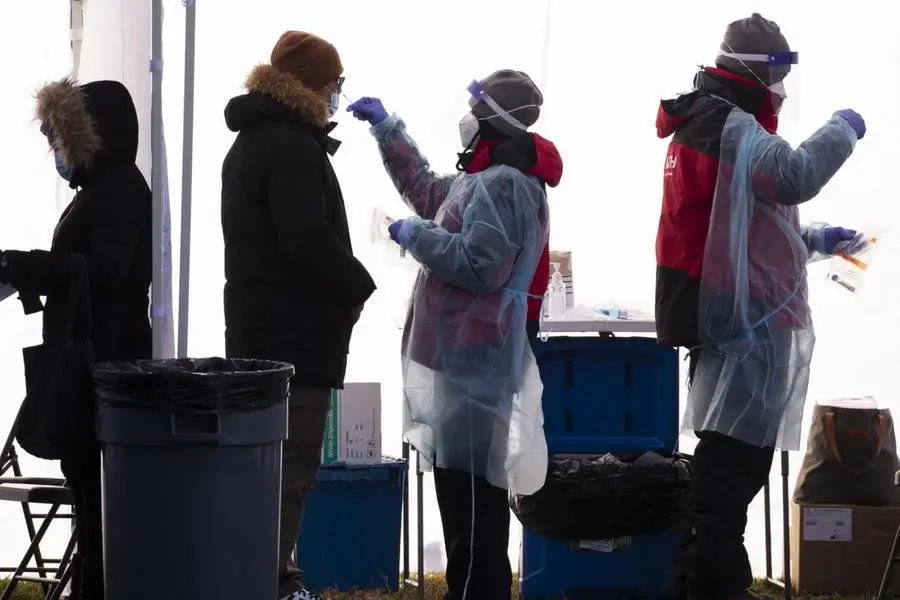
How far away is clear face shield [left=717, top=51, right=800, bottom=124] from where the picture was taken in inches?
132

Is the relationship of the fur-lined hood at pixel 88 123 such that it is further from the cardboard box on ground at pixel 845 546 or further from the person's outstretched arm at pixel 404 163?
the cardboard box on ground at pixel 845 546

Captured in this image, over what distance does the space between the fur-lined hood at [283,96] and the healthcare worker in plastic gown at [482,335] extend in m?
0.34

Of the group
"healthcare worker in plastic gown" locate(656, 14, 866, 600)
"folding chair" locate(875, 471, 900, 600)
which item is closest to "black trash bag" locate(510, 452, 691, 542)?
"healthcare worker in plastic gown" locate(656, 14, 866, 600)

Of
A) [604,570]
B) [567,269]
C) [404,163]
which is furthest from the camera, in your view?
[567,269]

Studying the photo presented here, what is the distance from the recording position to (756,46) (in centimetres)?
335

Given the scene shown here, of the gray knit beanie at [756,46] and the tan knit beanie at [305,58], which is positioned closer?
the tan knit beanie at [305,58]

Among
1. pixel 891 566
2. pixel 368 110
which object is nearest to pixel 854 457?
pixel 891 566

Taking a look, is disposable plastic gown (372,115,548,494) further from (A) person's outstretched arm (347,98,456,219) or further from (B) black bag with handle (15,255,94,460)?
(B) black bag with handle (15,255,94,460)

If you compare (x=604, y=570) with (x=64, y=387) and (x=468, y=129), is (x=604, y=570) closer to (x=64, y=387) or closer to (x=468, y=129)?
(x=468, y=129)

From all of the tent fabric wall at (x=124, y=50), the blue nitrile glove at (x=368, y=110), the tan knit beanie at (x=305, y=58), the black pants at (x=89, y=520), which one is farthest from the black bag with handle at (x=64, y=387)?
the blue nitrile glove at (x=368, y=110)

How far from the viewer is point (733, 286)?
3309mm

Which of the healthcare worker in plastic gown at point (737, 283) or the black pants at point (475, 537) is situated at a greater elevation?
the healthcare worker in plastic gown at point (737, 283)

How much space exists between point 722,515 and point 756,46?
1.16 metres

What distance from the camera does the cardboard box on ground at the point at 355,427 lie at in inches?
160
